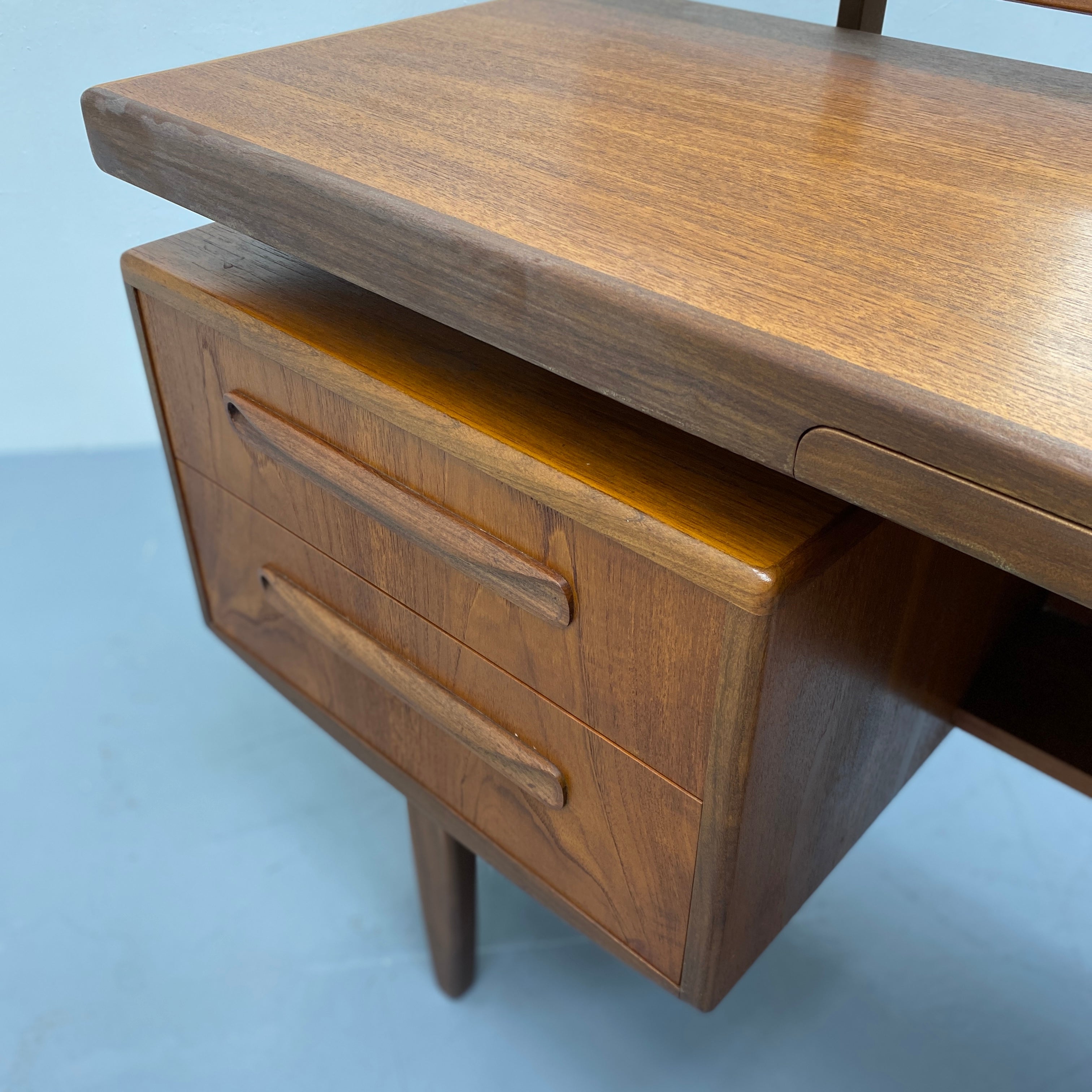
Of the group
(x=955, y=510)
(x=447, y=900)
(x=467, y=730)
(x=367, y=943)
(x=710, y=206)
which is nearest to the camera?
(x=955, y=510)

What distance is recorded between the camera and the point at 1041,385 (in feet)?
1.03

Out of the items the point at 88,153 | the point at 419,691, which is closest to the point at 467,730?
the point at 419,691

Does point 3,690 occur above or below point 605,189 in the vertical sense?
below

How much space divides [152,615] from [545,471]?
0.94 m

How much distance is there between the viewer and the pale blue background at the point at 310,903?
0.85 metres

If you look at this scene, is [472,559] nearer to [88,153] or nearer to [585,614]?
[585,614]

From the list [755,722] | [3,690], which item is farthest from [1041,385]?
[3,690]

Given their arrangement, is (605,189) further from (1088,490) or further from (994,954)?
(994,954)

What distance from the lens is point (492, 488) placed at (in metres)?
0.46

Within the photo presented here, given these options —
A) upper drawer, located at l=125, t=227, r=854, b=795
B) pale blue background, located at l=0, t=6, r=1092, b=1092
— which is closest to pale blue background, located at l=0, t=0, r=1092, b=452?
pale blue background, located at l=0, t=6, r=1092, b=1092

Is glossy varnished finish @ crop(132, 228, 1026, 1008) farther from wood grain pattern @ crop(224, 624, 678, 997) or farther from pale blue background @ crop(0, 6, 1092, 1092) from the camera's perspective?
pale blue background @ crop(0, 6, 1092, 1092)

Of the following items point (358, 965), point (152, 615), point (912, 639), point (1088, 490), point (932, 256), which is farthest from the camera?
point (152, 615)

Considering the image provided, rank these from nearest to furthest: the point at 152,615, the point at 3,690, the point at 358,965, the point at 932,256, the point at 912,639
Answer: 1. the point at 932,256
2. the point at 912,639
3. the point at 358,965
4. the point at 3,690
5. the point at 152,615

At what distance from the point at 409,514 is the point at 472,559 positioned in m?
0.04
